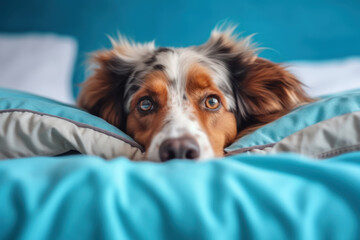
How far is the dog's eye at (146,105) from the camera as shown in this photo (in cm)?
181

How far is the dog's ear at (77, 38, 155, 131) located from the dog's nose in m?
0.85

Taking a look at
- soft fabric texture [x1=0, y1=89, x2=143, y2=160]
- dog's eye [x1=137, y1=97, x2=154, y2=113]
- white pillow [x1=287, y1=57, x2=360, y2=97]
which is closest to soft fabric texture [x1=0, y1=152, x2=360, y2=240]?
soft fabric texture [x1=0, y1=89, x2=143, y2=160]

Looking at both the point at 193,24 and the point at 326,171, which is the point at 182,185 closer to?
the point at 326,171

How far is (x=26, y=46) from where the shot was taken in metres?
4.23

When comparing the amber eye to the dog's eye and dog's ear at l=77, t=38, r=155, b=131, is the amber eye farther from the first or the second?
dog's ear at l=77, t=38, r=155, b=131

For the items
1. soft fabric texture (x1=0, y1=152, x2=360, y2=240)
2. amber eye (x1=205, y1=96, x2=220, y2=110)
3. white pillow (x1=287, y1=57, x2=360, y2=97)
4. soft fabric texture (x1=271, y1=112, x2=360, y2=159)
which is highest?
white pillow (x1=287, y1=57, x2=360, y2=97)

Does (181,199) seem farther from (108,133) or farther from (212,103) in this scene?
(212,103)

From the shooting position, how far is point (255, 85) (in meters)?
2.13

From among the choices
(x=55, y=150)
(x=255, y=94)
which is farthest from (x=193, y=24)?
(x=55, y=150)

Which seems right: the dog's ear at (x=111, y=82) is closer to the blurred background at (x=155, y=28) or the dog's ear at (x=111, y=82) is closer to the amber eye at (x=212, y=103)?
the amber eye at (x=212, y=103)

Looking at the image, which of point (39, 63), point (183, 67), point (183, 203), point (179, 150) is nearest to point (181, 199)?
point (183, 203)

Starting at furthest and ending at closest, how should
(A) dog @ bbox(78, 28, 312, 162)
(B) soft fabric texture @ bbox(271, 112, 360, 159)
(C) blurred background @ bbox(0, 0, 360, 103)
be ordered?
(C) blurred background @ bbox(0, 0, 360, 103) < (A) dog @ bbox(78, 28, 312, 162) < (B) soft fabric texture @ bbox(271, 112, 360, 159)

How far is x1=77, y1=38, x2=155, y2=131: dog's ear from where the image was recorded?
2.14m

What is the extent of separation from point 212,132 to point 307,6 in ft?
10.5
